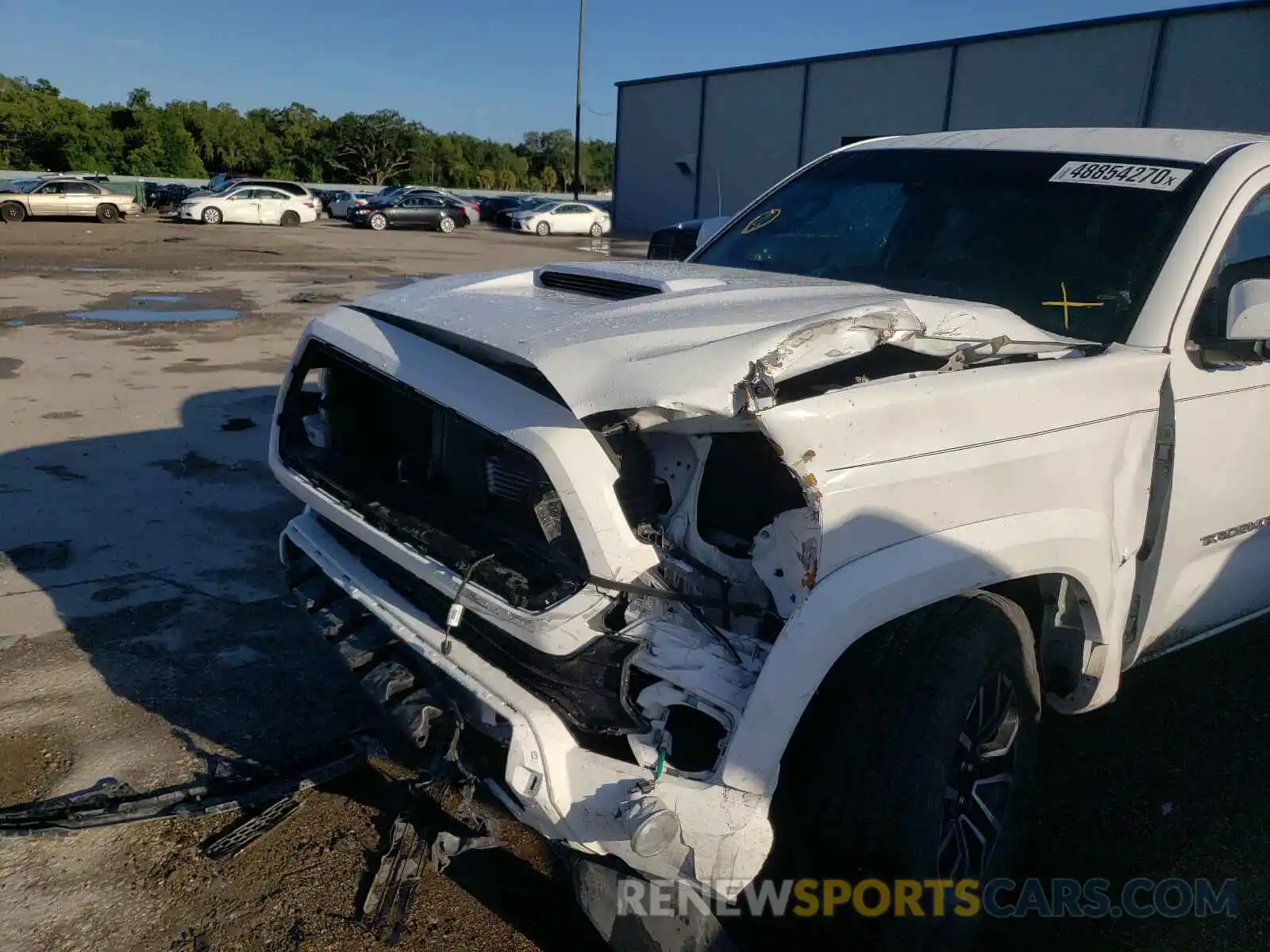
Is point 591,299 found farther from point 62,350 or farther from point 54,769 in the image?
point 62,350

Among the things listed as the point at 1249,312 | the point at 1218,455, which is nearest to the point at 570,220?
the point at 1218,455

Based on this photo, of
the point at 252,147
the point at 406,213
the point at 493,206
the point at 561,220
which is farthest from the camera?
the point at 252,147

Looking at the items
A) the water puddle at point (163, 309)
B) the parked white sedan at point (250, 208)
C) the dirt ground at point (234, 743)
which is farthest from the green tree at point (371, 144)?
the dirt ground at point (234, 743)

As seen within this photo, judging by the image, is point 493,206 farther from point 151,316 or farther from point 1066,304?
point 1066,304

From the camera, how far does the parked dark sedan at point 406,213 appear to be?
34969mm

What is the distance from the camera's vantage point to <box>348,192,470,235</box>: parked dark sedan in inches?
1377

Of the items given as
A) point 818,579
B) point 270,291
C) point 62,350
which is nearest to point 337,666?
point 818,579

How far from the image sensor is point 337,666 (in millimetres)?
3826

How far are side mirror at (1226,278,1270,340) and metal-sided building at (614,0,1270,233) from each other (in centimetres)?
1348

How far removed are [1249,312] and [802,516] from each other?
5.29 ft

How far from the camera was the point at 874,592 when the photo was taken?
2.02 meters

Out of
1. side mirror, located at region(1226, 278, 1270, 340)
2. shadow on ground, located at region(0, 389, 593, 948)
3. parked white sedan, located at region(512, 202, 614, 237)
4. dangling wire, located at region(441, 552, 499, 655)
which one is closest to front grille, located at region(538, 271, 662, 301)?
dangling wire, located at region(441, 552, 499, 655)

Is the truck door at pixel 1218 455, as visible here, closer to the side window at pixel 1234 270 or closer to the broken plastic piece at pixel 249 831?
the side window at pixel 1234 270

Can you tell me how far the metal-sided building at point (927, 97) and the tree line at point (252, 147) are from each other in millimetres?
26374
